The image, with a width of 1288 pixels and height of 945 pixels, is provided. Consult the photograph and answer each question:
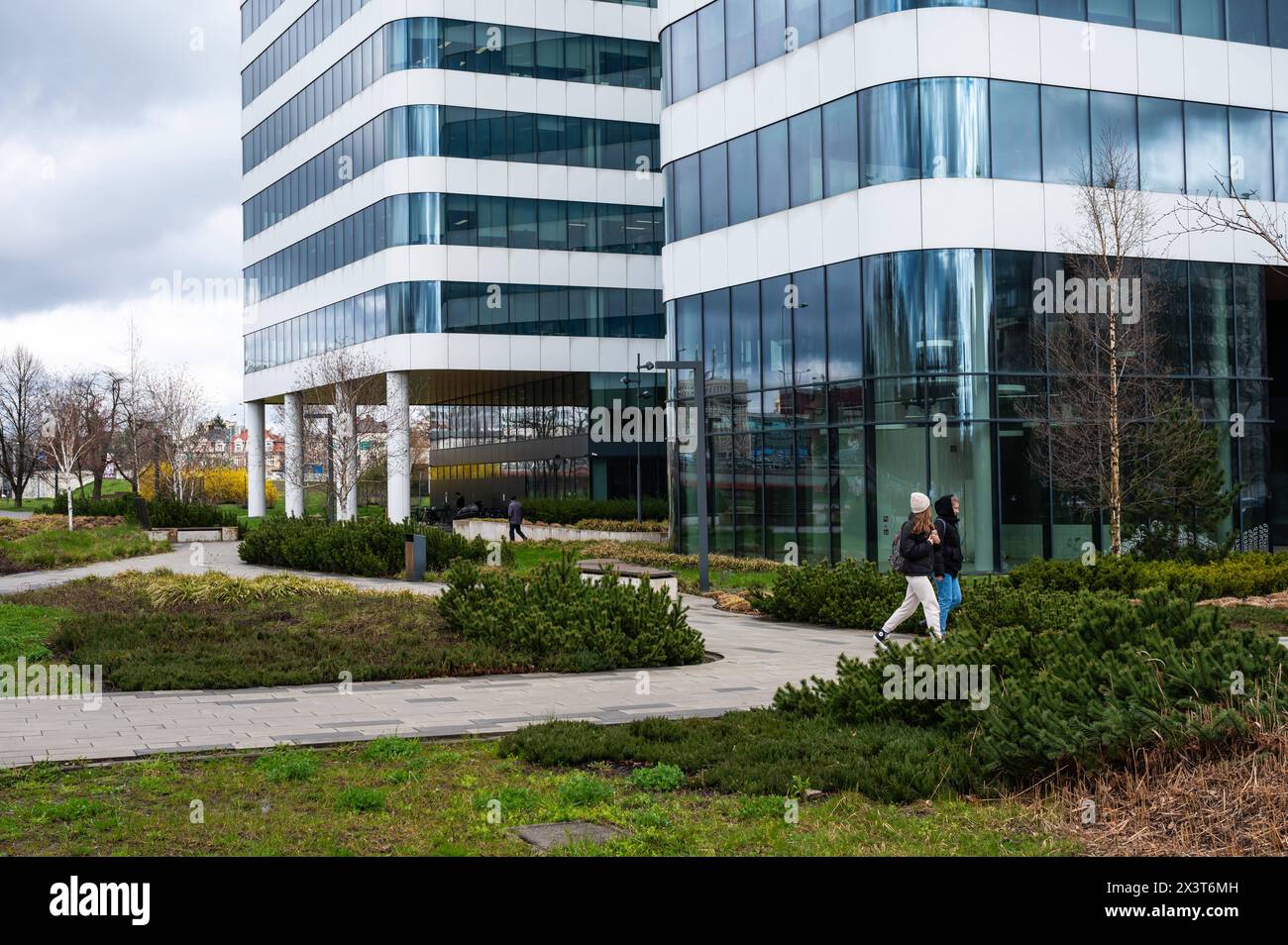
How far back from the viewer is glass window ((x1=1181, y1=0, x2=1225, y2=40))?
29172mm

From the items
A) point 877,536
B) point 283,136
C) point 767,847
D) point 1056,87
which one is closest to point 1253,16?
point 1056,87

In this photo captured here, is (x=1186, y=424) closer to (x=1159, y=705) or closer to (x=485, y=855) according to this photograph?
(x=1159, y=705)

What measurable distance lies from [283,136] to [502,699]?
5380cm

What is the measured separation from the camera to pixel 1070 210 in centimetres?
2800

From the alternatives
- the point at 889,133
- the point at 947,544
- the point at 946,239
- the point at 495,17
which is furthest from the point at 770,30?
the point at 495,17

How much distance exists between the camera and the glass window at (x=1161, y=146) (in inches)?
1134

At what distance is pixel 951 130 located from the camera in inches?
1074

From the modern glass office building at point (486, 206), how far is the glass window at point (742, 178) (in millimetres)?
19333

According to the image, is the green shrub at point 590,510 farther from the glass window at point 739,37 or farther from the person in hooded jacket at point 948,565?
the person in hooded jacket at point 948,565

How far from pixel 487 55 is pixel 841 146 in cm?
2491

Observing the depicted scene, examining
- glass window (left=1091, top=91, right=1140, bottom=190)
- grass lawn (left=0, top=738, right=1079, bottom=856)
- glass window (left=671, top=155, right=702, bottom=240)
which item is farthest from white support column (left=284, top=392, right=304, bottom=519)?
grass lawn (left=0, top=738, right=1079, bottom=856)

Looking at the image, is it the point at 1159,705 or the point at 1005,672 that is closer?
the point at 1159,705

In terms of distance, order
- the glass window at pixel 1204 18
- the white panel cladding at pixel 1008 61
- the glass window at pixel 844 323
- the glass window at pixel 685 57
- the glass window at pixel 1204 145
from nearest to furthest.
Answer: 1. the white panel cladding at pixel 1008 61
2. the glass window at pixel 844 323
3. the glass window at pixel 1204 18
4. the glass window at pixel 1204 145
5. the glass window at pixel 685 57

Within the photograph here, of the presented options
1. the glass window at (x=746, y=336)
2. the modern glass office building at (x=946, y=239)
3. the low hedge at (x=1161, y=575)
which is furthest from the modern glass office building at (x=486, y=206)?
the low hedge at (x=1161, y=575)
